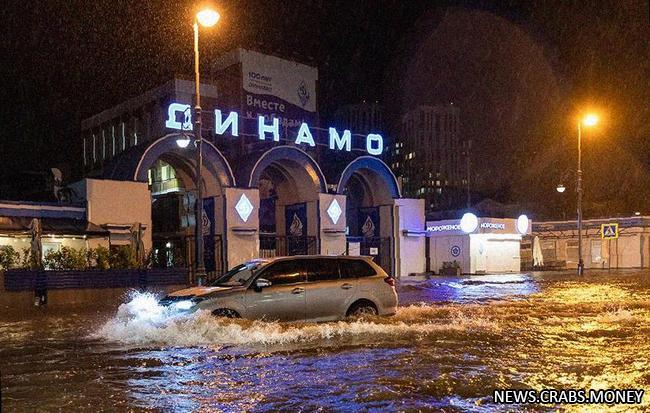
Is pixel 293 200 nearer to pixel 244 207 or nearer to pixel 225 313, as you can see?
pixel 244 207

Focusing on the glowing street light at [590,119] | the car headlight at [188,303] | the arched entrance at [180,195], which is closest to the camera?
the car headlight at [188,303]

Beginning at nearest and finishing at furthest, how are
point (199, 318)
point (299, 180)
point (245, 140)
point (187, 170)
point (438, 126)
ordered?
point (199, 318)
point (187, 170)
point (299, 180)
point (245, 140)
point (438, 126)

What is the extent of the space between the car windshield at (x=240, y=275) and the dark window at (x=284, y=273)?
0.24m

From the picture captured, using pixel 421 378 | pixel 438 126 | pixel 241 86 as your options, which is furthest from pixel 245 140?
pixel 438 126

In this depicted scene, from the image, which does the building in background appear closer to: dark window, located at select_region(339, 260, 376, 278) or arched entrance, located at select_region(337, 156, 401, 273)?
arched entrance, located at select_region(337, 156, 401, 273)

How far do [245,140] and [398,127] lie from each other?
105093 mm

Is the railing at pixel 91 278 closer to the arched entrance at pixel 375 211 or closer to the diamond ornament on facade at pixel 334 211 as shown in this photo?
the diamond ornament on facade at pixel 334 211

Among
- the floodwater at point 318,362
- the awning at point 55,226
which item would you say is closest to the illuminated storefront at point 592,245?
the awning at point 55,226

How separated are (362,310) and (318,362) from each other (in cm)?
395

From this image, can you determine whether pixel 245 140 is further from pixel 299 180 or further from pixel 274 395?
pixel 274 395

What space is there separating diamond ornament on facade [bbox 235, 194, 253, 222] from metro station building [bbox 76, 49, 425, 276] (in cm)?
5

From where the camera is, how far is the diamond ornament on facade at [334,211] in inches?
1368

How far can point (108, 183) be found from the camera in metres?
26.5

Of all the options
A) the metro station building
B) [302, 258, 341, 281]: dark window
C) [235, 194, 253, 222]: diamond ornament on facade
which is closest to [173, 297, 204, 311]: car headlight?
[302, 258, 341, 281]: dark window
